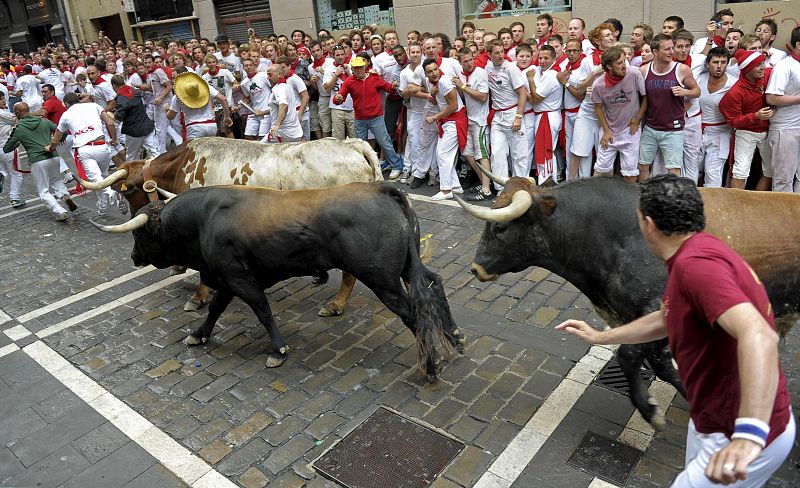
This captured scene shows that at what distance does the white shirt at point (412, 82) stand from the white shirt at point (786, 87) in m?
4.89

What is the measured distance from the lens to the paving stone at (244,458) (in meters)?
4.23

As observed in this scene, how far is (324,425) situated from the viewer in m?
4.63

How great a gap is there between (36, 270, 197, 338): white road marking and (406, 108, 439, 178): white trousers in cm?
425

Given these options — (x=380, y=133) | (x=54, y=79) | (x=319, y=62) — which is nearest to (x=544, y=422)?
(x=380, y=133)

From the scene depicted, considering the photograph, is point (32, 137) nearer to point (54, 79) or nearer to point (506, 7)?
point (54, 79)

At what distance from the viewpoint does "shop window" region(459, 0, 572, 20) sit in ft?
42.9

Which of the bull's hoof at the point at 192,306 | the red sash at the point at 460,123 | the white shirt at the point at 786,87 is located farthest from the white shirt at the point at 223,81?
the white shirt at the point at 786,87

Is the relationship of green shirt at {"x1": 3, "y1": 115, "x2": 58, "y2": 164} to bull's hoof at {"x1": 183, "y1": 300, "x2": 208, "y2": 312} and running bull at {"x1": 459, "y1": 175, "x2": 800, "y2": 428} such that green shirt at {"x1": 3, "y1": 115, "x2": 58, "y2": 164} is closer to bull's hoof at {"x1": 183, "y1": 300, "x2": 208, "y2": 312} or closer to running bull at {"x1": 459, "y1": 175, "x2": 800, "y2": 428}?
bull's hoof at {"x1": 183, "y1": 300, "x2": 208, "y2": 312}

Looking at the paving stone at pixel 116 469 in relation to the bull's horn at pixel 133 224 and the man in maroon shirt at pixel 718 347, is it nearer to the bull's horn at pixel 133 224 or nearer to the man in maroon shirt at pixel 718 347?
the bull's horn at pixel 133 224

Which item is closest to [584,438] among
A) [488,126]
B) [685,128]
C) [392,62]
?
[685,128]

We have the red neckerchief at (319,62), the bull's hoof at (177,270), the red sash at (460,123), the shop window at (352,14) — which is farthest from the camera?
the shop window at (352,14)

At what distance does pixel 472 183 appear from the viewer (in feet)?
33.7

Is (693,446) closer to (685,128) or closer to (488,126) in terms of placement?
(685,128)

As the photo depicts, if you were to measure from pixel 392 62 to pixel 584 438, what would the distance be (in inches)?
318
